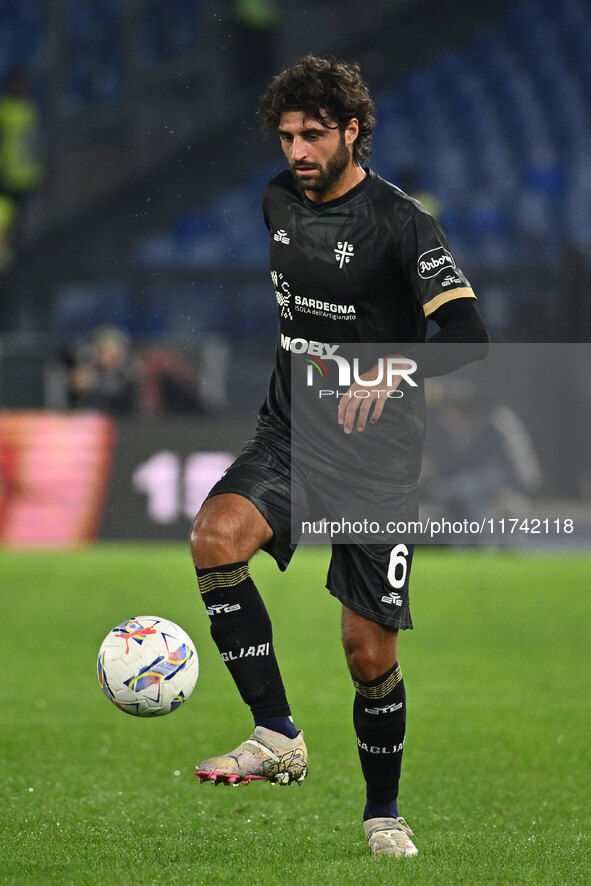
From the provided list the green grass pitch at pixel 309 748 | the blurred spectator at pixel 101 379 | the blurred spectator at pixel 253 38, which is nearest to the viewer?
the green grass pitch at pixel 309 748

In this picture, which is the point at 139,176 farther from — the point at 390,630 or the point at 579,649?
the point at 390,630

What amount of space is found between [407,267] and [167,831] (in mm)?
1960

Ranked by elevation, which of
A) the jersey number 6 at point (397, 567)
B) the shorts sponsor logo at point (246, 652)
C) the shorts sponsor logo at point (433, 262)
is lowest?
the shorts sponsor logo at point (246, 652)

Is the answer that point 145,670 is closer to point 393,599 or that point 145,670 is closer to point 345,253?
point 393,599

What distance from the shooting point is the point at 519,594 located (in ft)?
35.5

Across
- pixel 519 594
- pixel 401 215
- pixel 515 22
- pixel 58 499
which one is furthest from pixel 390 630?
Answer: pixel 515 22

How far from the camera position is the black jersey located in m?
4.04

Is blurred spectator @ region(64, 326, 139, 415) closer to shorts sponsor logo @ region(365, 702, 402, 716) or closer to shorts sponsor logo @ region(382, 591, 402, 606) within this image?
shorts sponsor logo @ region(365, 702, 402, 716)

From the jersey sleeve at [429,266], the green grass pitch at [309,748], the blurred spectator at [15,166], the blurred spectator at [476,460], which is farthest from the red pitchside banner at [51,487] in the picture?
the jersey sleeve at [429,266]

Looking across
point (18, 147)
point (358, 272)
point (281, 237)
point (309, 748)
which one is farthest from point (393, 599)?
point (18, 147)

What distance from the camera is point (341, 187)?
4.20 metres

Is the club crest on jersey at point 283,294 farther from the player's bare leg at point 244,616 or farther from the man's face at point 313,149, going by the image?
the player's bare leg at point 244,616

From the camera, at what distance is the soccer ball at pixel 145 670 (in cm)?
Result: 412

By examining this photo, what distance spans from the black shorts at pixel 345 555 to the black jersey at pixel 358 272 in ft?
0.72
